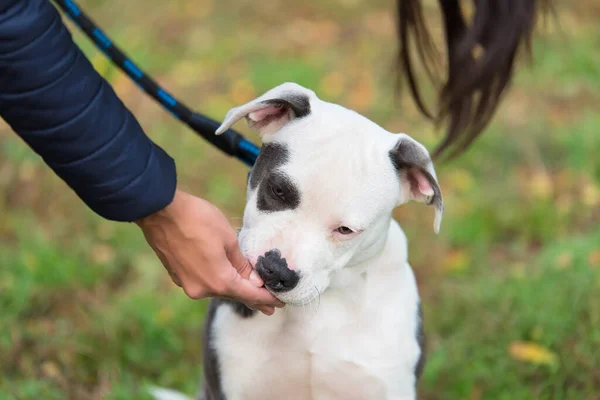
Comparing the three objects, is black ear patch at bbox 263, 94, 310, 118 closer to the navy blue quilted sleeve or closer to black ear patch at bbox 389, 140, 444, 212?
black ear patch at bbox 389, 140, 444, 212

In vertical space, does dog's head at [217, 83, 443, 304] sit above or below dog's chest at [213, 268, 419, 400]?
above

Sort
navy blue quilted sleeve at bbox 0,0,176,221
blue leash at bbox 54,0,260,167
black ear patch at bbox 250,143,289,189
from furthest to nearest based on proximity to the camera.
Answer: blue leash at bbox 54,0,260,167 < black ear patch at bbox 250,143,289,189 < navy blue quilted sleeve at bbox 0,0,176,221

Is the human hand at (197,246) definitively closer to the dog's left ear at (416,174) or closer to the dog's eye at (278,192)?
the dog's eye at (278,192)

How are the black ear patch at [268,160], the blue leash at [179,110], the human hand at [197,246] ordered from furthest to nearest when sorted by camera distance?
1. the blue leash at [179,110]
2. the black ear patch at [268,160]
3. the human hand at [197,246]

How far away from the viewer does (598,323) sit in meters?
3.35

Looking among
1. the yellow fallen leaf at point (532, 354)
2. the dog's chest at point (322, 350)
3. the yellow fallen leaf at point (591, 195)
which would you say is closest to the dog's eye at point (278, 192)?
the dog's chest at point (322, 350)

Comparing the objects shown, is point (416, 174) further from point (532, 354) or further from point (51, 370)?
point (51, 370)

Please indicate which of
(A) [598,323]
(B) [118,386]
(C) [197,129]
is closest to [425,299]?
(A) [598,323]

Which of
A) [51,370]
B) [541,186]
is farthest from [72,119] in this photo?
[541,186]

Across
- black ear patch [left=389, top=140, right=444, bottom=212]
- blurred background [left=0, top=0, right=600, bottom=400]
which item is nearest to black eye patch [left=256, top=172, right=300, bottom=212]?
black ear patch [left=389, top=140, right=444, bottom=212]

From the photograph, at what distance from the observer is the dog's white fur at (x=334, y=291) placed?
2.07 m

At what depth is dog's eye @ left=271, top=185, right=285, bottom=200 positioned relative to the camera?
2.06 metres

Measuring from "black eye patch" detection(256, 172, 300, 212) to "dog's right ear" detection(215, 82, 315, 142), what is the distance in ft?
0.56

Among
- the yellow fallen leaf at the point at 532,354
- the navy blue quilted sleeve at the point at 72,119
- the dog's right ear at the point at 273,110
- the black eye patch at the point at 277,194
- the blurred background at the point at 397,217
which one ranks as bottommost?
the blurred background at the point at 397,217
